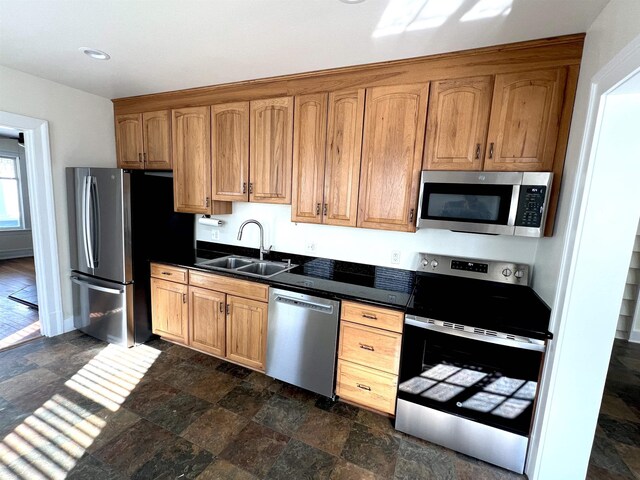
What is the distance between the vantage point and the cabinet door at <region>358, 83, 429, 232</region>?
201cm

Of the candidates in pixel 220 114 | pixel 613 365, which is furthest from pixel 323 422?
pixel 613 365

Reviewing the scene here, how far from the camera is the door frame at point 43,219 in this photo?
8.86 feet

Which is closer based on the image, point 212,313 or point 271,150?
point 271,150

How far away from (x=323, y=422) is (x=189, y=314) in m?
1.54

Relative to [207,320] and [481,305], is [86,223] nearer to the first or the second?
[207,320]

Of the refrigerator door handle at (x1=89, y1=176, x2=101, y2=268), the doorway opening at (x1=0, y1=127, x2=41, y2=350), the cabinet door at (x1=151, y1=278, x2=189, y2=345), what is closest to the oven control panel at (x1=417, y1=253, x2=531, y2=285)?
the cabinet door at (x1=151, y1=278, x2=189, y2=345)

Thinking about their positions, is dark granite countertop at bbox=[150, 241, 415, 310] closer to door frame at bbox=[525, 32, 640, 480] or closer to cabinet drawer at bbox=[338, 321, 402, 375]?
cabinet drawer at bbox=[338, 321, 402, 375]

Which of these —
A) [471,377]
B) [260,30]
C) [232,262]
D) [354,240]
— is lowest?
[471,377]

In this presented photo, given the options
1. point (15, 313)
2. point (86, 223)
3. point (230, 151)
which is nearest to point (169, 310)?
point (86, 223)

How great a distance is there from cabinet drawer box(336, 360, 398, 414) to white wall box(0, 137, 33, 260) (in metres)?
7.40

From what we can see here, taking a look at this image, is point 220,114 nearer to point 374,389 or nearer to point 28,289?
point 374,389

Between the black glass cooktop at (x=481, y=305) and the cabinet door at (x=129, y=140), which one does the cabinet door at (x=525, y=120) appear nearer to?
the black glass cooktop at (x=481, y=305)

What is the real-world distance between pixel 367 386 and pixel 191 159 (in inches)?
99.2

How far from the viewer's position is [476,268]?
218cm
